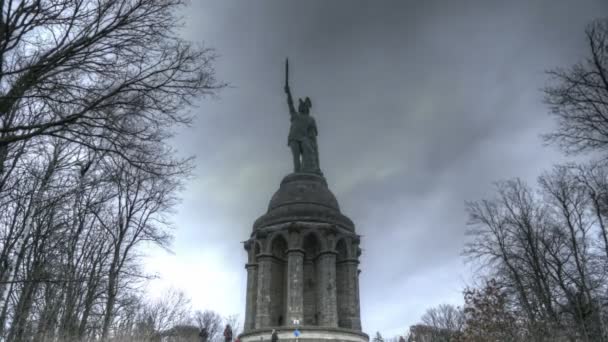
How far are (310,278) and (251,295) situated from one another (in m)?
2.89

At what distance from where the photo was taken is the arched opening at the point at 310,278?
20375 mm

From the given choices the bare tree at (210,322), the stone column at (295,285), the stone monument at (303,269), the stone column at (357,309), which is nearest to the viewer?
the stone column at (295,285)

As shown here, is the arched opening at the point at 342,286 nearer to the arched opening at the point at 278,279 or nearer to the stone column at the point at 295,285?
the stone column at the point at 295,285

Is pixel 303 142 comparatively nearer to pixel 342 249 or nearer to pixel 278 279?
pixel 342 249

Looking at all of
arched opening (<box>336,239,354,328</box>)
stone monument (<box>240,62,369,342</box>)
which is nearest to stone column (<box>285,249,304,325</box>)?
stone monument (<box>240,62,369,342</box>)

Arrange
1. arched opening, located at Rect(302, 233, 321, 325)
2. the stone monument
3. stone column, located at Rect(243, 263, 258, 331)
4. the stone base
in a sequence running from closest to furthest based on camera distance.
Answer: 1. the stone base
2. the stone monument
3. arched opening, located at Rect(302, 233, 321, 325)
4. stone column, located at Rect(243, 263, 258, 331)

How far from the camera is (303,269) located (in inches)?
832

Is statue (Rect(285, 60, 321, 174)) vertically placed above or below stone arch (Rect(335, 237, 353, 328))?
above

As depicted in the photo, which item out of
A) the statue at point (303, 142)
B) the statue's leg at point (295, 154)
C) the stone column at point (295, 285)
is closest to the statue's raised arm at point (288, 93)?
the statue at point (303, 142)

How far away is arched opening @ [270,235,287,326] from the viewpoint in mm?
20444

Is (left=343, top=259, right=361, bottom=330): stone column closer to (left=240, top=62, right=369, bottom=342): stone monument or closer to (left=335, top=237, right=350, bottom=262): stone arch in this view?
(left=240, top=62, right=369, bottom=342): stone monument

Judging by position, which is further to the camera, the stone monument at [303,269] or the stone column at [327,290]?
the stone column at [327,290]

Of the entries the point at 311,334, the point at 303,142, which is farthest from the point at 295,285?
the point at 303,142

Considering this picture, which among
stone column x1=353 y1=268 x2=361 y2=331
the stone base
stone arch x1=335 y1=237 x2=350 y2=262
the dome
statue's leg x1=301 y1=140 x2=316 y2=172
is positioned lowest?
the stone base
